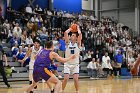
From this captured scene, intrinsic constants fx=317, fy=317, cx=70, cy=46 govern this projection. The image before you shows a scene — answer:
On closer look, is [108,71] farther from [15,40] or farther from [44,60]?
[44,60]

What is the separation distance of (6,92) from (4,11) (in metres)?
14.3

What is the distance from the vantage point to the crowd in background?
64.4ft

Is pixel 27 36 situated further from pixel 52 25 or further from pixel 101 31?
pixel 101 31

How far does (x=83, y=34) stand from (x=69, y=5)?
295 inches

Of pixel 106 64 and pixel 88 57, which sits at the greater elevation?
pixel 88 57

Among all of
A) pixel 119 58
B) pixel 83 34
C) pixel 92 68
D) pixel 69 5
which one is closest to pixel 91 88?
pixel 92 68

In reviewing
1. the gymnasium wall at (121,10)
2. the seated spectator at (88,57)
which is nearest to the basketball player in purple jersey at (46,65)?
the seated spectator at (88,57)

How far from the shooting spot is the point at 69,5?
31.5 metres

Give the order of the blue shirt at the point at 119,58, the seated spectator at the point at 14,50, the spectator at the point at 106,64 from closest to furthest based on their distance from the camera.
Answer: the seated spectator at the point at 14,50 → the spectator at the point at 106,64 → the blue shirt at the point at 119,58

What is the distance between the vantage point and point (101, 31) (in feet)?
88.7

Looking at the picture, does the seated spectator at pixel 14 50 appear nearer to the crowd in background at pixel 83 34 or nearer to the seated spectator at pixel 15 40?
the crowd in background at pixel 83 34

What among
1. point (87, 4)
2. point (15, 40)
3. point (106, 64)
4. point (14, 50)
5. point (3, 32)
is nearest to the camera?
point (14, 50)

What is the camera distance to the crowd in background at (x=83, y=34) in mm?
19625

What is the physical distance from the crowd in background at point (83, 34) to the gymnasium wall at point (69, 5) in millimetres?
3415
